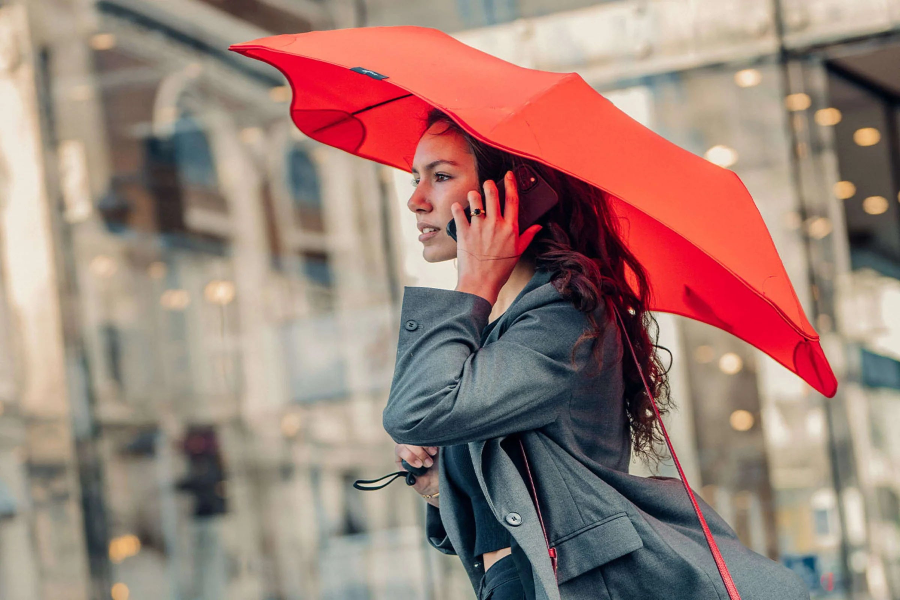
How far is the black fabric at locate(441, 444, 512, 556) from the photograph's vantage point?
A: 1774 millimetres

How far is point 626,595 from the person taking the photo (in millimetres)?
1652

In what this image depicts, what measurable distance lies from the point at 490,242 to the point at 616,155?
274 millimetres

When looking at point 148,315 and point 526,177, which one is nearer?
point 526,177

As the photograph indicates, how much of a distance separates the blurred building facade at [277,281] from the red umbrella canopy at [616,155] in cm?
292

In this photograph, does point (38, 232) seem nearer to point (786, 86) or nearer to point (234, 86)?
point (234, 86)

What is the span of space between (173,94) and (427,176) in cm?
441

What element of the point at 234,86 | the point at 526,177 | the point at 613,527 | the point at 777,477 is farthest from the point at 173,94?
the point at 613,527

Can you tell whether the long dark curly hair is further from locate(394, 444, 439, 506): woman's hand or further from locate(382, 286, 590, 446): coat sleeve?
locate(394, 444, 439, 506): woman's hand

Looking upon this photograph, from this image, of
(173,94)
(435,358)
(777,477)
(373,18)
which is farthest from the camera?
(173,94)

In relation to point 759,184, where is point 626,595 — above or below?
below

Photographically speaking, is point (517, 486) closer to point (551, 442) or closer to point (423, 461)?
point (551, 442)

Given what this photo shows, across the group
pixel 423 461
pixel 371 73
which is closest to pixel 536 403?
pixel 423 461

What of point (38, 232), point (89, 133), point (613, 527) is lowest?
point (613, 527)

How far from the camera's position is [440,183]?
187cm
